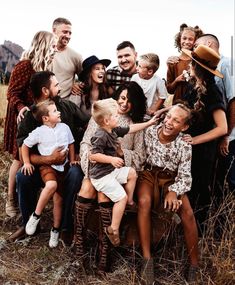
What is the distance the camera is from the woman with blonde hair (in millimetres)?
4602

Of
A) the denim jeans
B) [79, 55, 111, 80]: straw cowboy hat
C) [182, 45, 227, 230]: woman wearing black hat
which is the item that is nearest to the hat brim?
[79, 55, 111, 80]: straw cowboy hat

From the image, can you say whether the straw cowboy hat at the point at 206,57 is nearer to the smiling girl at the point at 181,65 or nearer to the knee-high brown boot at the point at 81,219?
the smiling girl at the point at 181,65

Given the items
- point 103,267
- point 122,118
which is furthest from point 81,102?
point 103,267

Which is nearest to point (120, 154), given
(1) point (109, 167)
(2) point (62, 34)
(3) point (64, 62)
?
(1) point (109, 167)

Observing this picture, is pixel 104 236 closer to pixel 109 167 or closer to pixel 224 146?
pixel 109 167

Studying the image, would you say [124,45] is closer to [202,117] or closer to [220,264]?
[202,117]

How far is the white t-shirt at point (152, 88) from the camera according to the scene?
463 cm

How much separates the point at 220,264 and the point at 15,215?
2.47 meters

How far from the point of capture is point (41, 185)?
4.36 m

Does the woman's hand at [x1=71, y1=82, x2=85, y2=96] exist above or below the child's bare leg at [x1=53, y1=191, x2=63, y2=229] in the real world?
above

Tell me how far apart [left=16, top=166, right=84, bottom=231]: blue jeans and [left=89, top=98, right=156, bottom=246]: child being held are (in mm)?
371

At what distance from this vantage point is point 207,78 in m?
4.19

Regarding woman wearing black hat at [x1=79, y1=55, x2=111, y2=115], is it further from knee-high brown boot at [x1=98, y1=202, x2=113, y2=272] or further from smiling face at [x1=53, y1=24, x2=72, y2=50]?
knee-high brown boot at [x1=98, y1=202, x2=113, y2=272]

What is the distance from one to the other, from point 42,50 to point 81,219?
76.5 inches
